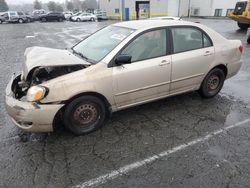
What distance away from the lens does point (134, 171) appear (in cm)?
283

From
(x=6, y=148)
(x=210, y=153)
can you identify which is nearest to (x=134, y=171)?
(x=210, y=153)

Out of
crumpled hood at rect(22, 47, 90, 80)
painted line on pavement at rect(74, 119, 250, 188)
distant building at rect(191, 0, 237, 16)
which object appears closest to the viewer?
painted line on pavement at rect(74, 119, 250, 188)

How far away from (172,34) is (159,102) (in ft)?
4.55

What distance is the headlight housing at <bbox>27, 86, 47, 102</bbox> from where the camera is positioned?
10.2 ft

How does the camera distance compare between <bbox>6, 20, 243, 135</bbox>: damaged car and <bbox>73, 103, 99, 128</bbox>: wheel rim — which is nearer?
<bbox>6, 20, 243, 135</bbox>: damaged car

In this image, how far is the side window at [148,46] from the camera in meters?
3.75

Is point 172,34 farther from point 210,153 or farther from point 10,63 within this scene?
point 10,63

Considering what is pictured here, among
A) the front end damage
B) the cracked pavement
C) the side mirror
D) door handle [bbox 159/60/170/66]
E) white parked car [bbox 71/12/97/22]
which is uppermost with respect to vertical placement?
the side mirror

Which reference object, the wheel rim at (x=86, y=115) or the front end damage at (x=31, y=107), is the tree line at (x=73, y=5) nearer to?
the front end damage at (x=31, y=107)

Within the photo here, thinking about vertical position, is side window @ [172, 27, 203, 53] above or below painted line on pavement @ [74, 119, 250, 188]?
above

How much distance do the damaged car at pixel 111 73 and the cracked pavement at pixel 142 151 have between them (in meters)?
0.31

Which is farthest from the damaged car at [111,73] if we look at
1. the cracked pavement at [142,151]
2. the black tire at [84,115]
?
the cracked pavement at [142,151]

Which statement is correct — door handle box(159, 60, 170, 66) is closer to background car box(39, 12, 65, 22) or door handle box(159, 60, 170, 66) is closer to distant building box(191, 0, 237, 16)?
background car box(39, 12, 65, 22)

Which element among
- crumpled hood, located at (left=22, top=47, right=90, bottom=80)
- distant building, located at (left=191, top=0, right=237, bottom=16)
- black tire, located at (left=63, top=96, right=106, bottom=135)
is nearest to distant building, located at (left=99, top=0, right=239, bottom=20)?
distant building, located at (left=191, top=0, right=237, bottom=16)
